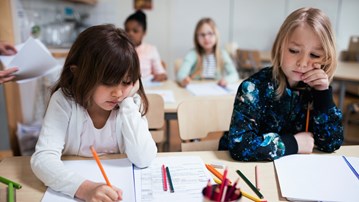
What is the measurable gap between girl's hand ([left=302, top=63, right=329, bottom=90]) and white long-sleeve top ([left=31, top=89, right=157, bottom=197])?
1.94ft

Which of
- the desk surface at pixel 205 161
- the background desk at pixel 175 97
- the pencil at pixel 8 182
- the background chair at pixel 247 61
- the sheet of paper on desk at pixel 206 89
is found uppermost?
the pencil at pixel 8 182

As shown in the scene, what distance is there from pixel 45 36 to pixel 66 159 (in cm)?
262

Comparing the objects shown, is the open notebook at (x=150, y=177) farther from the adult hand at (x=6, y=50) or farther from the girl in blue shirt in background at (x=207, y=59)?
the girl in blue shirt in background at (x=207, y=59)

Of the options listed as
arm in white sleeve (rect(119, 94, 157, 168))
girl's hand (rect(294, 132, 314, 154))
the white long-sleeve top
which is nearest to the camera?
the white long-sleeve top

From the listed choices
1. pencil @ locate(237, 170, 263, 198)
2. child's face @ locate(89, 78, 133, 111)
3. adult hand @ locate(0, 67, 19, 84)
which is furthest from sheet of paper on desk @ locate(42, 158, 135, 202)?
adult hand @ locate(0, 67, 19, 84)

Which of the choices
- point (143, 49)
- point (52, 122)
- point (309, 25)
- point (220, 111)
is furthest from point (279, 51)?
point (143, 49)

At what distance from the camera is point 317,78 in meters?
1.08

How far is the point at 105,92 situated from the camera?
0.98 metres

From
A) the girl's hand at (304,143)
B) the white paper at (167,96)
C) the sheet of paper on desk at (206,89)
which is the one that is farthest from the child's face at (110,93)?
the sheet of paper on desk at (206,89)

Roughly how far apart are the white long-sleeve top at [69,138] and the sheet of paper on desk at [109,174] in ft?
0.08

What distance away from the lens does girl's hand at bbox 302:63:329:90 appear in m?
1.08

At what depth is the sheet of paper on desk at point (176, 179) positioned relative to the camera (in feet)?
2.58

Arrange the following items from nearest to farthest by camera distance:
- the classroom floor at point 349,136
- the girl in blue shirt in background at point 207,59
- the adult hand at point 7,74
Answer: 1. the adult hand at point 7,74
2. the girl in blue shirt in background at point 207,59
3. the classroom floor at point 349,136

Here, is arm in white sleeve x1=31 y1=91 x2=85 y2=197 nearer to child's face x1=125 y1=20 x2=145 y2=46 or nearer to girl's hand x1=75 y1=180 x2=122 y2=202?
girl's hand x1=75 y1=180 x2=122 y2=202
